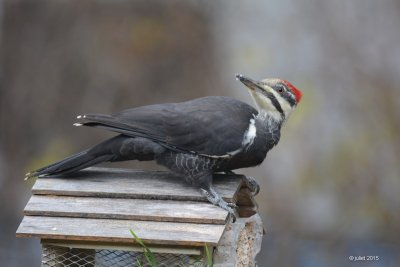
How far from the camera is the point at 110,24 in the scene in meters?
7.56

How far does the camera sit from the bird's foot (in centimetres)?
380

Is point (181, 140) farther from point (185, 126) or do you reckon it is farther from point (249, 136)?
point (249, 136)

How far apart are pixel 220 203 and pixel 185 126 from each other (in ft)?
1.60

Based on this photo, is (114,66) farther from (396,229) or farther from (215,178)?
(215,178)

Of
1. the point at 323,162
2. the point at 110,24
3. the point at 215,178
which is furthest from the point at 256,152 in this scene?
the point at 110,24

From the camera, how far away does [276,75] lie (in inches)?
288

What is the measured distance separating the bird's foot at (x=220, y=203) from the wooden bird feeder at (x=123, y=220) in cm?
3

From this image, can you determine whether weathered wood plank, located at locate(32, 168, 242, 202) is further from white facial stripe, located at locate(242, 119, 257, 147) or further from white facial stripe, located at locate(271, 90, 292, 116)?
white facial stripe, located at locate(271, 90, 292, 116)

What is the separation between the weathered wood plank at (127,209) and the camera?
3676mm

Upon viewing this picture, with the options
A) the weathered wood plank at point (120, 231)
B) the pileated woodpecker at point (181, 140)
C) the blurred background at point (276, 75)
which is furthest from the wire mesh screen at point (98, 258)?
the blurred background at point (276, 75)

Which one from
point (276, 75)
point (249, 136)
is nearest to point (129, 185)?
point (249, 136)

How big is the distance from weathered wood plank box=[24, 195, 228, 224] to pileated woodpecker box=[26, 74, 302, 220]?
236mm

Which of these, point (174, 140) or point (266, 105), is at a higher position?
point (266, 105)

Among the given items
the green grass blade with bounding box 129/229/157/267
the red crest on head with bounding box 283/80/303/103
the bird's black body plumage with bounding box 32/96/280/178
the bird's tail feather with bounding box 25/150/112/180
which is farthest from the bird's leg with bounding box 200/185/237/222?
the red crest on head with bounding box 283/80/303/103
